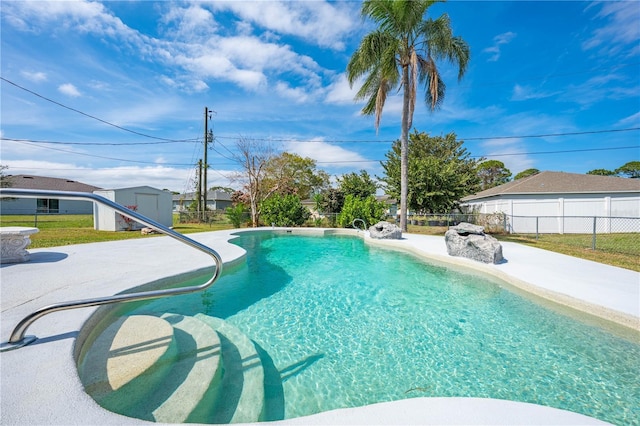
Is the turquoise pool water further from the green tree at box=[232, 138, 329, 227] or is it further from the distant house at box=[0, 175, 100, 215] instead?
the distant house at box=[0, 175, 100, 215]

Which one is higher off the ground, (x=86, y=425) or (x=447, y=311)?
(x=86, y=425)

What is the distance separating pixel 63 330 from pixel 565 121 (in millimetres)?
29521

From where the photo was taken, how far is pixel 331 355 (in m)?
2.90

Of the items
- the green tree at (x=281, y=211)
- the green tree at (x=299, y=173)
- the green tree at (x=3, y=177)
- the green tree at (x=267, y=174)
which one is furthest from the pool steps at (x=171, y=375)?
the green tree at (x=3, y=177)

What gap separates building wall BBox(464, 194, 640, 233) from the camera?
1377cm

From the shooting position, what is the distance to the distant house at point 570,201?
13.9m

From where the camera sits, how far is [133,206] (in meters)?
13.1

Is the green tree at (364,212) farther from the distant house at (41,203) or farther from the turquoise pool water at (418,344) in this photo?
the distant house at (41,203)

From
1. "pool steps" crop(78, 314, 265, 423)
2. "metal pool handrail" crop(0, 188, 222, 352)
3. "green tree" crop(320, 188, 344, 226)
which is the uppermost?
"green tree" crop(320, 188, 344, 226)

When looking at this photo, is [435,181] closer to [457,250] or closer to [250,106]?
[457,250]

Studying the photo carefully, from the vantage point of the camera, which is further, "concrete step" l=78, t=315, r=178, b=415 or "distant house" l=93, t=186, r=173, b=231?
"distant house" l=93, t=186, r=173, b=231

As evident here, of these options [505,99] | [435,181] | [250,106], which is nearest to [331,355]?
[435,181]

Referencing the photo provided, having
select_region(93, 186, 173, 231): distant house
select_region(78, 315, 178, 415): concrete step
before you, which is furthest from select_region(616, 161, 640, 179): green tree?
select_region(93, 186, 173, 231): distant house

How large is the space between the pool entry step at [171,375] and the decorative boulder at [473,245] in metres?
6.08
